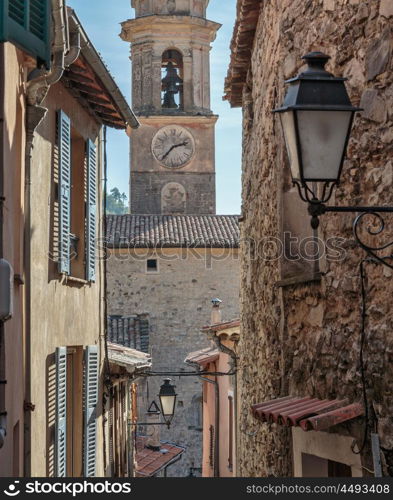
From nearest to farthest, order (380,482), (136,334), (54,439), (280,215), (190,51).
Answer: (380,482) < (280,215) < (54,439) < (136,334) < (190,51)

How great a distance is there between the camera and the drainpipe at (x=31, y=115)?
7650mm

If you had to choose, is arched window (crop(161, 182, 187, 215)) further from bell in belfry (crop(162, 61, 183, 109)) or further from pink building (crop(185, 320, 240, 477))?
pink building (crop(185, 320, 240, 477))

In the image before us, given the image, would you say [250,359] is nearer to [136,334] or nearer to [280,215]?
[280,215]

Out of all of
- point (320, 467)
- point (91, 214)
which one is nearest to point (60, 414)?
point (91, 214)

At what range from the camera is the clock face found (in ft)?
125

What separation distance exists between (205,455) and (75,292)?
15345 millimetres

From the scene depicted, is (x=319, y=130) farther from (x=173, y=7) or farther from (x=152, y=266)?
(x=173, y=7)

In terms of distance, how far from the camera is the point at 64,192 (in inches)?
374

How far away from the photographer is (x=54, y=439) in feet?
29.7

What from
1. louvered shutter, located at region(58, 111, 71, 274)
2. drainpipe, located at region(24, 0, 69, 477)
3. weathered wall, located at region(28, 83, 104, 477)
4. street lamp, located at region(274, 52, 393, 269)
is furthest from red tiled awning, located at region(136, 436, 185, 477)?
street lamp, located at region(274, 52, 393, 269)

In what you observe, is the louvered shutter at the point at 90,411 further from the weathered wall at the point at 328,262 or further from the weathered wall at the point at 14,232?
the weathered wall at the point at 14,232

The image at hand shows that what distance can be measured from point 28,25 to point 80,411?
512 cm

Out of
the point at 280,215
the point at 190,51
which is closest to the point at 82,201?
the point at 280,215

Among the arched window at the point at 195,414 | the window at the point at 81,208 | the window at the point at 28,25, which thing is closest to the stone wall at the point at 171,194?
the arched window at the point at 195,414
